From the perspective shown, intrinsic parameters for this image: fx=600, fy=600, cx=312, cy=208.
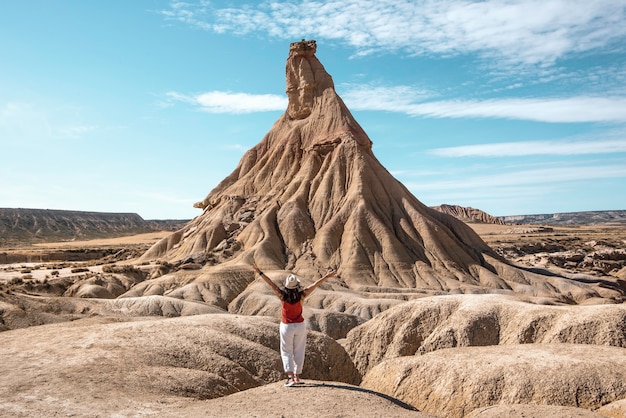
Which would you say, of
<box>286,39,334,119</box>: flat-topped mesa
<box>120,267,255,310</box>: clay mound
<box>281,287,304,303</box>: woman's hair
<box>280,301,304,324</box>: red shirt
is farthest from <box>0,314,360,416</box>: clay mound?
<box>286,39,334,119</box>: flat-topped mesa

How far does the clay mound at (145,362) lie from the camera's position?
13141mm

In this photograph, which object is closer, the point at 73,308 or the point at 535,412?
the point at 535,412

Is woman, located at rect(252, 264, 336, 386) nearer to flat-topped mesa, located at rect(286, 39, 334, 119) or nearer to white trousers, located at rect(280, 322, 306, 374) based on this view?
white trousers, located at rect(280, 322, 306, 374)

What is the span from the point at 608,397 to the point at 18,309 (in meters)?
22.8

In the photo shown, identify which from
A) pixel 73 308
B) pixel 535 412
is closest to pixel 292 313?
pixel 535 412

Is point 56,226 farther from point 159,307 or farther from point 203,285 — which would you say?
point 159,307

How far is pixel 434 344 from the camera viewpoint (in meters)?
24.6

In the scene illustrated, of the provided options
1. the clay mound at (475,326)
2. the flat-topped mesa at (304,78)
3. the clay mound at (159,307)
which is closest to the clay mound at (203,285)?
the clay mound at (159,307)

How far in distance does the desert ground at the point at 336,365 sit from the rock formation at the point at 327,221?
30.6 meters

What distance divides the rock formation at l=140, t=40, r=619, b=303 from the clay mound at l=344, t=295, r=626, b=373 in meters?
28.8

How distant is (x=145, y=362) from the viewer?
16.7 m

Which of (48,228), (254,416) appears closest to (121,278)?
(254,416)

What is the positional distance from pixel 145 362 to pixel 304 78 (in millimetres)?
67729

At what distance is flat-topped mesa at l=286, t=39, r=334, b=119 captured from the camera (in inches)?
3182
